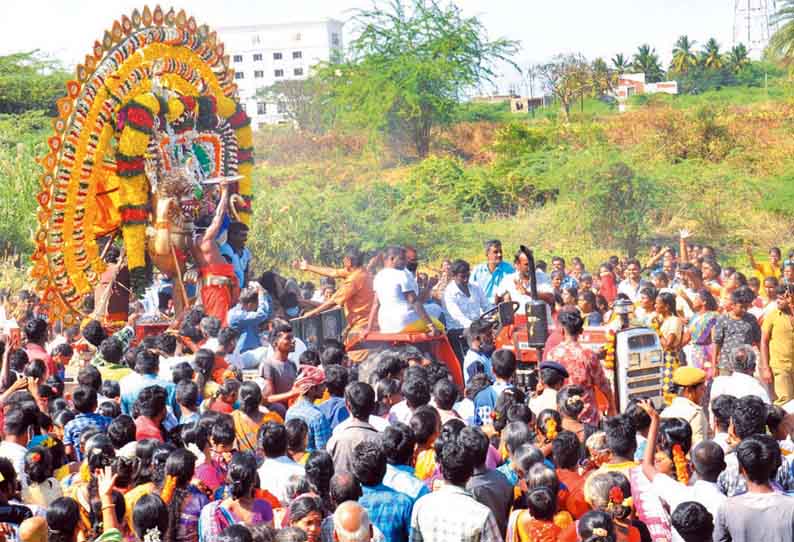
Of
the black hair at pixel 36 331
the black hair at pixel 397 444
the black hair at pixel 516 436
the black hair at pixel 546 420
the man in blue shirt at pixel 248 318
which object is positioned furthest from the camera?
the man in blue shirt at pixel 248 318

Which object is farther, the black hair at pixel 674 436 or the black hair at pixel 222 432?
the black hair at pixel 222 432

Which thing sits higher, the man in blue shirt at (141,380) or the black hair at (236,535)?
the black hair at (236,535)

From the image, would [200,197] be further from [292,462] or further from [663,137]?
[663,137]

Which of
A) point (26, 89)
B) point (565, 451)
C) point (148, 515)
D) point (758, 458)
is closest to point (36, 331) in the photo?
point (148, 515)

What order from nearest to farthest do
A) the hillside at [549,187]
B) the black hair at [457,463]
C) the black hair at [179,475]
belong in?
the black hair at [457,463], the black hair at [179,475], the hillside at [549,187]

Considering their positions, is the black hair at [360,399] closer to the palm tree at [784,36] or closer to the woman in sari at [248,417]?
the woman in sari at [248,417]

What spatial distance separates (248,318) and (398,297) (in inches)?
64.8

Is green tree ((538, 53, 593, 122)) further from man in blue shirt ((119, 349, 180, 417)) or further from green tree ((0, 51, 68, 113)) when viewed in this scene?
man in blue shirt ((119, 349, 180, 417))

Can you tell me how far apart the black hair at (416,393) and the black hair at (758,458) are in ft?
8.08

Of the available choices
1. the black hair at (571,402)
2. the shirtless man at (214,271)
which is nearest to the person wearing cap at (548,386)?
the black hair at (571,402)

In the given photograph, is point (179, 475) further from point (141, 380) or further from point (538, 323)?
point (538, 323)

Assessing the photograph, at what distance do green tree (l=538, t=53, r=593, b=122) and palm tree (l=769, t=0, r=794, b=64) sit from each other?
6.13m

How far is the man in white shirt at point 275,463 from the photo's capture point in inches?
249

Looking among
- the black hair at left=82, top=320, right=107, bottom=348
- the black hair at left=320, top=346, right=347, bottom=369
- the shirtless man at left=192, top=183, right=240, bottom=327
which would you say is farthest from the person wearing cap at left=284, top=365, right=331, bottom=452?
the shirtless man at left=192, top=183, right=240, bottom=327
